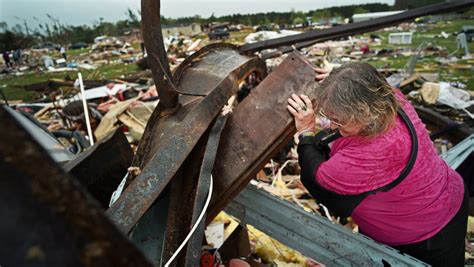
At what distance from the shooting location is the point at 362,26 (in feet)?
9.80

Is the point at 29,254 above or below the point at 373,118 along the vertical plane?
above

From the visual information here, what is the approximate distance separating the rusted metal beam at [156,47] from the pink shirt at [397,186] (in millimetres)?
988

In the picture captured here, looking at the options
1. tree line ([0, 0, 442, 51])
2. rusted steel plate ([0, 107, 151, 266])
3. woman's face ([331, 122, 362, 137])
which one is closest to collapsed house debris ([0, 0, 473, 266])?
rusted steel plate ([0, 107, 151, 266])

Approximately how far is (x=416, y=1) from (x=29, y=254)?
47.7 m

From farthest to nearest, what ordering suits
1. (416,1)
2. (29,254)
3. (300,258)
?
(416,1)
(300,258)
(29,254)

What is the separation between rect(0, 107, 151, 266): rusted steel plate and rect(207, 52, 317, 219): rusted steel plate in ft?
4.01

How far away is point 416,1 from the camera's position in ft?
128

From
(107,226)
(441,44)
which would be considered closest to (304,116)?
(107,226)

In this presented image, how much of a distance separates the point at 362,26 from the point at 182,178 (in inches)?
94.6

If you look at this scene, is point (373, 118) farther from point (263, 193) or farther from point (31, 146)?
point (31, 146)

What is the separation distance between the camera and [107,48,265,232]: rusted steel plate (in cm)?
120

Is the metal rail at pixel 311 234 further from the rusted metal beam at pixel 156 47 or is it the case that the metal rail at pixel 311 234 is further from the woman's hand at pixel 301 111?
the rusted metal beam at pixel 156 47

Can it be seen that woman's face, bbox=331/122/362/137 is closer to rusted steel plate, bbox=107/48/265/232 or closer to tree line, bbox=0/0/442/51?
rusted steel plate, bbox=107/48/265/232

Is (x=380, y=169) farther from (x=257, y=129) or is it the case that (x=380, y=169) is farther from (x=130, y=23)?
(x=130, y=23)
